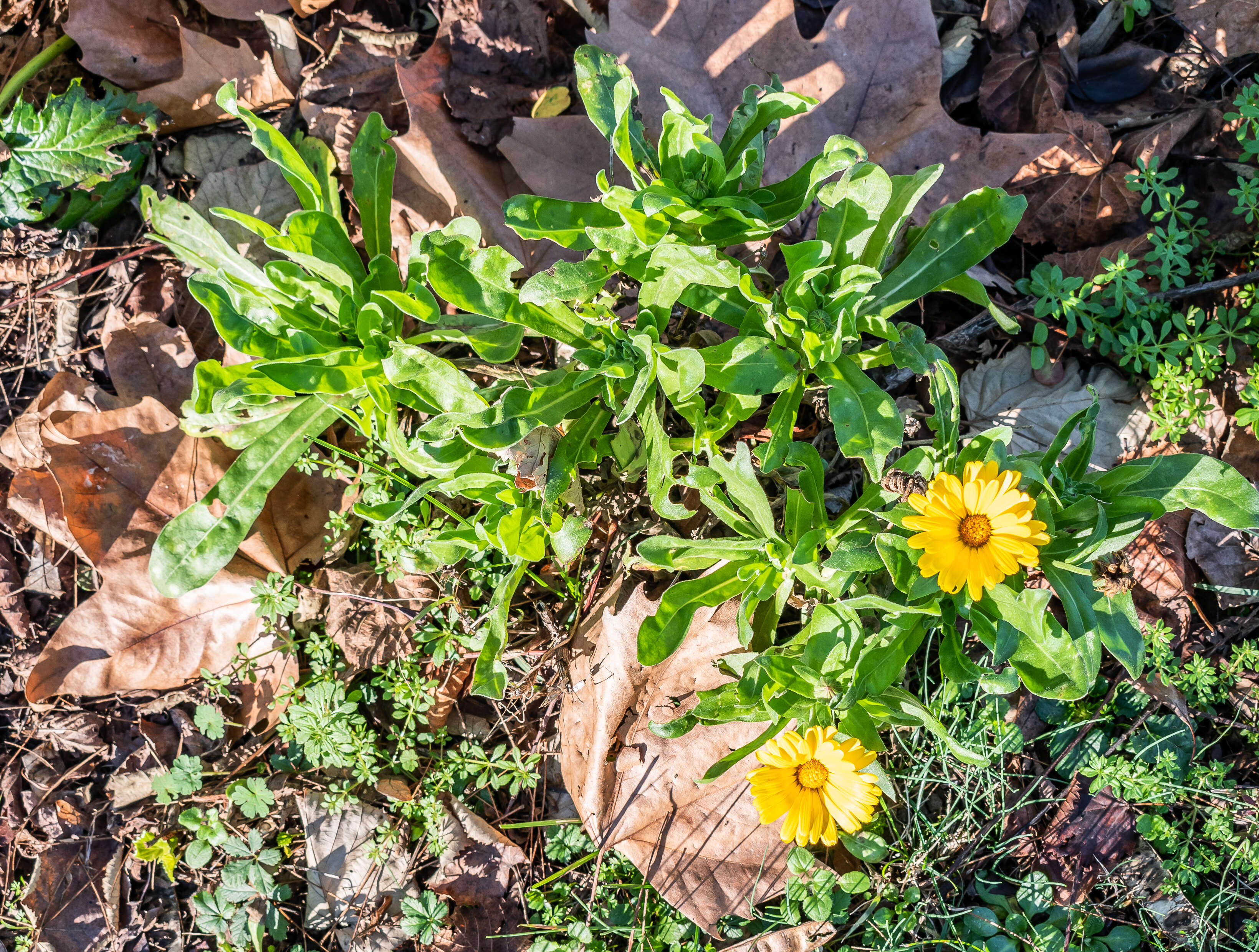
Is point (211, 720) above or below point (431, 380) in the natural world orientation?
→ below

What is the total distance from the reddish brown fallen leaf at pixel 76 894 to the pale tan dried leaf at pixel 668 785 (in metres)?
1.96

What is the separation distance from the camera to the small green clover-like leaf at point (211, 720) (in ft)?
10.8

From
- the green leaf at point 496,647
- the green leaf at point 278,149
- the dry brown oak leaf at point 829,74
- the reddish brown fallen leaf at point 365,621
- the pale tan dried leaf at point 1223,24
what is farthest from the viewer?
the reddish brown fallen leaf at point 365,621

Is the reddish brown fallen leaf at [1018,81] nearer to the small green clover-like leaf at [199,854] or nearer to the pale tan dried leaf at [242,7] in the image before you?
the pale tan dried leaf at [242,7]

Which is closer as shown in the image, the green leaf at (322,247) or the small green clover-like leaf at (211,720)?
the green leaf at (322,247)

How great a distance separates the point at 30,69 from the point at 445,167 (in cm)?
181

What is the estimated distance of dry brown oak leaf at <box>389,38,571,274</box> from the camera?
9.67 ft

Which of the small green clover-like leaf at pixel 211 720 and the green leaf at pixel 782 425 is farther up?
the green leaf at pixel 782 425

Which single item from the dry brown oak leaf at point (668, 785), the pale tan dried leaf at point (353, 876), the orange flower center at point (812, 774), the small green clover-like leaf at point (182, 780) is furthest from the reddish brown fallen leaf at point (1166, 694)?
the small green clover-like leaf at point (182, 780)

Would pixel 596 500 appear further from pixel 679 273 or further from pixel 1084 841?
pixel 1084 841

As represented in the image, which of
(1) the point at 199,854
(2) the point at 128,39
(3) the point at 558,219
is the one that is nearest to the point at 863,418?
(3) the point at 558,219

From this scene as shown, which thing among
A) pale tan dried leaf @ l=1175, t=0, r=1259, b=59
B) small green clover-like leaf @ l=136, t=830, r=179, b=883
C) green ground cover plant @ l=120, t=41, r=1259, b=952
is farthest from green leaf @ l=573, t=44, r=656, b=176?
small green clover-like leaf @ l=136, t=830, r=179, b=883

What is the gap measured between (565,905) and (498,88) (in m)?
2.91

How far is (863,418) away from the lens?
2273 millimetres
